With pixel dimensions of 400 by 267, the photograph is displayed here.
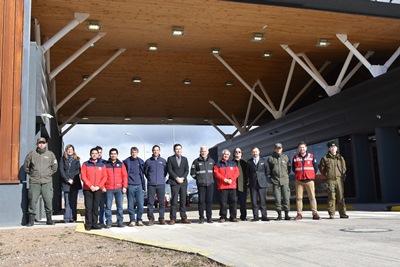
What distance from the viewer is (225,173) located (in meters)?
10.8

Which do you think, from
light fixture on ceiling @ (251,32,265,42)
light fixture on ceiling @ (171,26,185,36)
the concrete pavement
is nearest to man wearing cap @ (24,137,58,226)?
the concrete pavement

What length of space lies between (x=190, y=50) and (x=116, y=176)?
427 inches

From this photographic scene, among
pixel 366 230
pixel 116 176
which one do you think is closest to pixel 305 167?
pixel 366 230

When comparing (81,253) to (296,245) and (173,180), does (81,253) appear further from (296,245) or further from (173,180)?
(173,180)

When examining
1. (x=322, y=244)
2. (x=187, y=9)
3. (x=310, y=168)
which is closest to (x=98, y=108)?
(x=187, y=9)

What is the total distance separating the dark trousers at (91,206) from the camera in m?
9.53

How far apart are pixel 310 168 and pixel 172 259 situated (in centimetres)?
644

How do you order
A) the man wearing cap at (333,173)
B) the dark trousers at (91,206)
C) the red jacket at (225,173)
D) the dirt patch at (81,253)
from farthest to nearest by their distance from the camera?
1. the red jacket at (225,173)
2. the man wearing cap at (333,173)
3. the dark trousers at (91,206)
4. the dirt patch at (81,253)

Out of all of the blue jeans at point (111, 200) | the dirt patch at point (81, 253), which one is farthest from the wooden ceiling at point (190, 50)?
the dirt patch at point (81, 253)

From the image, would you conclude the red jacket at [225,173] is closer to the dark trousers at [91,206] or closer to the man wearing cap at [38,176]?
the dark trousers at [91,206]

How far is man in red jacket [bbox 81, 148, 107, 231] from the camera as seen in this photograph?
31.4 ft

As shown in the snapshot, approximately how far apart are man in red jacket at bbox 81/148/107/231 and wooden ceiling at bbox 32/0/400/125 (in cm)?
613

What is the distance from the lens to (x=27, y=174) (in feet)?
33.6

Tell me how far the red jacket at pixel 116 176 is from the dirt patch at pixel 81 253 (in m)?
1.97
